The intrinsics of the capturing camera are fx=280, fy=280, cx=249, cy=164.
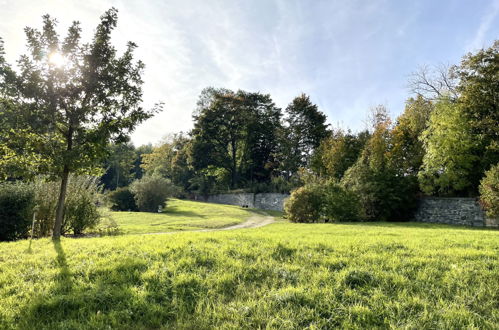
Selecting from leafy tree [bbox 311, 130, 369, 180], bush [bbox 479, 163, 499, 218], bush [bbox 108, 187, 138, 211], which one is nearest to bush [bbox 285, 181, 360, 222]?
bush [bbox 479, 163, 499, 218]

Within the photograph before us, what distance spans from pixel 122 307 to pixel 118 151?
58.8 meters

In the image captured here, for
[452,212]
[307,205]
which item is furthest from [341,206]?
[452,212]

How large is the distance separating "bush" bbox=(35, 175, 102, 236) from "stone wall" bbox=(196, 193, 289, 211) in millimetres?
22103

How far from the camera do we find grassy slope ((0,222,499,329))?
11.4ft

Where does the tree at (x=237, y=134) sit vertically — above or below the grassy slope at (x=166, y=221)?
above

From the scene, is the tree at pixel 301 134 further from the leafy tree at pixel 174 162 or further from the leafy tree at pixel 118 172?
the leafy tree at pixel 118 172

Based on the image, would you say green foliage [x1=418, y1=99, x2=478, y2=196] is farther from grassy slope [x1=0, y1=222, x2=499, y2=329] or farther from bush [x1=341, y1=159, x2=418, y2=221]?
grassy slope [x1=0, y1=222, x2=499, y2=329]

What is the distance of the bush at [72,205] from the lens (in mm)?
10797

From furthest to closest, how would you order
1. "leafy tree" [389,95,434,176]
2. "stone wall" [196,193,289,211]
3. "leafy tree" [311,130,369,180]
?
"stone wall" [196,193,289,211]
"leafy tree" [311,130,369,180]
"leafy tree" [389,95,434,176]

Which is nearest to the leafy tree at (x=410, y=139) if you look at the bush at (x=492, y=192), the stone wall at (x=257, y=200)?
the bush at (x=492, y=192)

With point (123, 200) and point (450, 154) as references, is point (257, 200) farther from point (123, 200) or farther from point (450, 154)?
point (450, 154)

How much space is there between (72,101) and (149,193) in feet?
68.1

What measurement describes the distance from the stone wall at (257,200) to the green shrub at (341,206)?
12.5 metres

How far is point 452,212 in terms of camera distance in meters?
18.9
